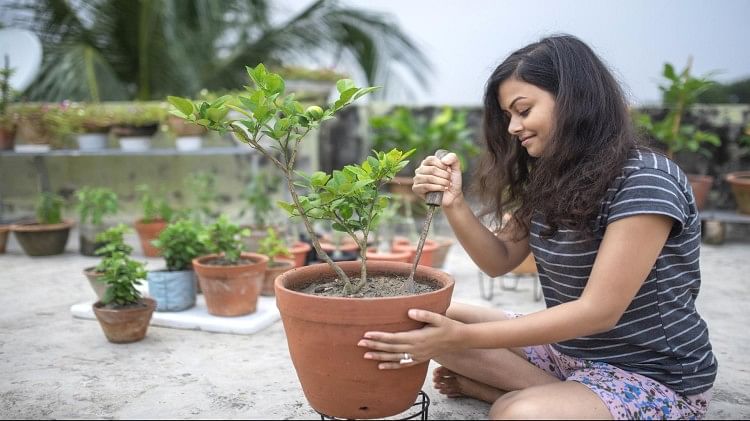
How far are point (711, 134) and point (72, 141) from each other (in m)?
4.76

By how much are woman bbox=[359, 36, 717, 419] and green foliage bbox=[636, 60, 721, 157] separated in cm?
→ 319

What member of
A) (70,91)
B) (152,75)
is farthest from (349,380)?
(152,75)

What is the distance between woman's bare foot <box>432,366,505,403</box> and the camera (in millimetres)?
1753

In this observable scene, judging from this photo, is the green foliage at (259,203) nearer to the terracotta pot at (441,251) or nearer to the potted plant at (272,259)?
the potted plant at (272,259)

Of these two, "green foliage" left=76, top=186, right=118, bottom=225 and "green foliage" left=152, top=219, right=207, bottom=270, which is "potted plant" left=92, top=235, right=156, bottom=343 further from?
"green foliage" left=76, top=186, right=118, bottom=225

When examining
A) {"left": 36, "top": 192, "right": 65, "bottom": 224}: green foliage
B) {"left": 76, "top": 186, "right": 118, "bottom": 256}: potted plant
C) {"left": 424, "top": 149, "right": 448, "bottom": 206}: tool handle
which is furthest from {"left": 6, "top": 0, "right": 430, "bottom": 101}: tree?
{"left": 424, "top": 149, "right": 448, "bottom": 206}: tool handle

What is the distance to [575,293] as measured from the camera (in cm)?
151

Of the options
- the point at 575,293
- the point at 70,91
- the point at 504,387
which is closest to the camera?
the point at 575,293

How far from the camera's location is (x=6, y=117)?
433cm

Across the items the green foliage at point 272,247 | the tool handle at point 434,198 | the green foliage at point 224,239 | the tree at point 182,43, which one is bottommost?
the green foliage at point 272,247

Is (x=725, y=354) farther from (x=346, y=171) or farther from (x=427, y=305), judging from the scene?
(x=346, y=171)

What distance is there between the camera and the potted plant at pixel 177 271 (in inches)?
102

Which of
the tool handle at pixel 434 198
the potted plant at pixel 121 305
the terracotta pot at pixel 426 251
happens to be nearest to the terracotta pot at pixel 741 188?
the terracotta pot at pixel 426 251

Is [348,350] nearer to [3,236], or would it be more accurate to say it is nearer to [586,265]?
[586,265]
